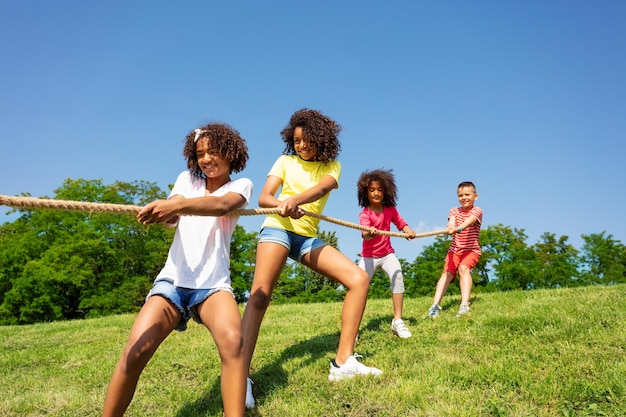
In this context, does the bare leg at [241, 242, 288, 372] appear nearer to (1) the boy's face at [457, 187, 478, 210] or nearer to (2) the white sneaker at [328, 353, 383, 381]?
(2) the white sneaker at [328, 353, 383, 381]

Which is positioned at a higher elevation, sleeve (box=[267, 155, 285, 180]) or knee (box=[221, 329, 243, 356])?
sleeve (box=[267, 155, 285, 180])

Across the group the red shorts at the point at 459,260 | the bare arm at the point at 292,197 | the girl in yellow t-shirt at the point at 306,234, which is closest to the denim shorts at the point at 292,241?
the girl in yellow t-shirt at the point at 306,234

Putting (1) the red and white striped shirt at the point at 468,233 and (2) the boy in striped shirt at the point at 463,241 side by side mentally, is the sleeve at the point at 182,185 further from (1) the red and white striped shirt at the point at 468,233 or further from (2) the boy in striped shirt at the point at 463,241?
(1) the red and white striped shirt at the point at 468,233

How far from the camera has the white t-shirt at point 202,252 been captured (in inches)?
130

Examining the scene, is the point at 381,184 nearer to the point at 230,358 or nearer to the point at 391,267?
the point at 391,267

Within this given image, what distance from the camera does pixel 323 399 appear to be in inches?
150

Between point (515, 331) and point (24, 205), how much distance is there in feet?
16.1

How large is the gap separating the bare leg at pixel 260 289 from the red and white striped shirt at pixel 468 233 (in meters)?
4.02

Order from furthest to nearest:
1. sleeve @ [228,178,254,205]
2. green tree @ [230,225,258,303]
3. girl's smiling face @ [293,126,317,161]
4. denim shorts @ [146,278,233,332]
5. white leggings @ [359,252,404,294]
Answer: green tree @ [230,225,258,303] → white leggings @ [359,252,404,294] → girl's smiling face @ [293,126,317,161] → sleeve @ [228,178,254,205] → denim shorts @ [146,278,233,332]

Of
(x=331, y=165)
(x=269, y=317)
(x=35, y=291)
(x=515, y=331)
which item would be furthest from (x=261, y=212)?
(x=35, y=291)

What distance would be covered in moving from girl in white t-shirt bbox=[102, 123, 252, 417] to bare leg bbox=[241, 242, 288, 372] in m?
0.77

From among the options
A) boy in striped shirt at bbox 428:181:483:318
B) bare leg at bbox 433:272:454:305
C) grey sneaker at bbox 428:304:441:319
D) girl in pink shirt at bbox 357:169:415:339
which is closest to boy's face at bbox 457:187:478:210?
boy in striped shirt at bbox 428:181:483:318

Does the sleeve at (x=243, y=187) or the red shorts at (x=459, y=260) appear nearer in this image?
the sleeve at (x=243, y=187)

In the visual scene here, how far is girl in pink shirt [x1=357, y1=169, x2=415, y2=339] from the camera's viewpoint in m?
6.47
